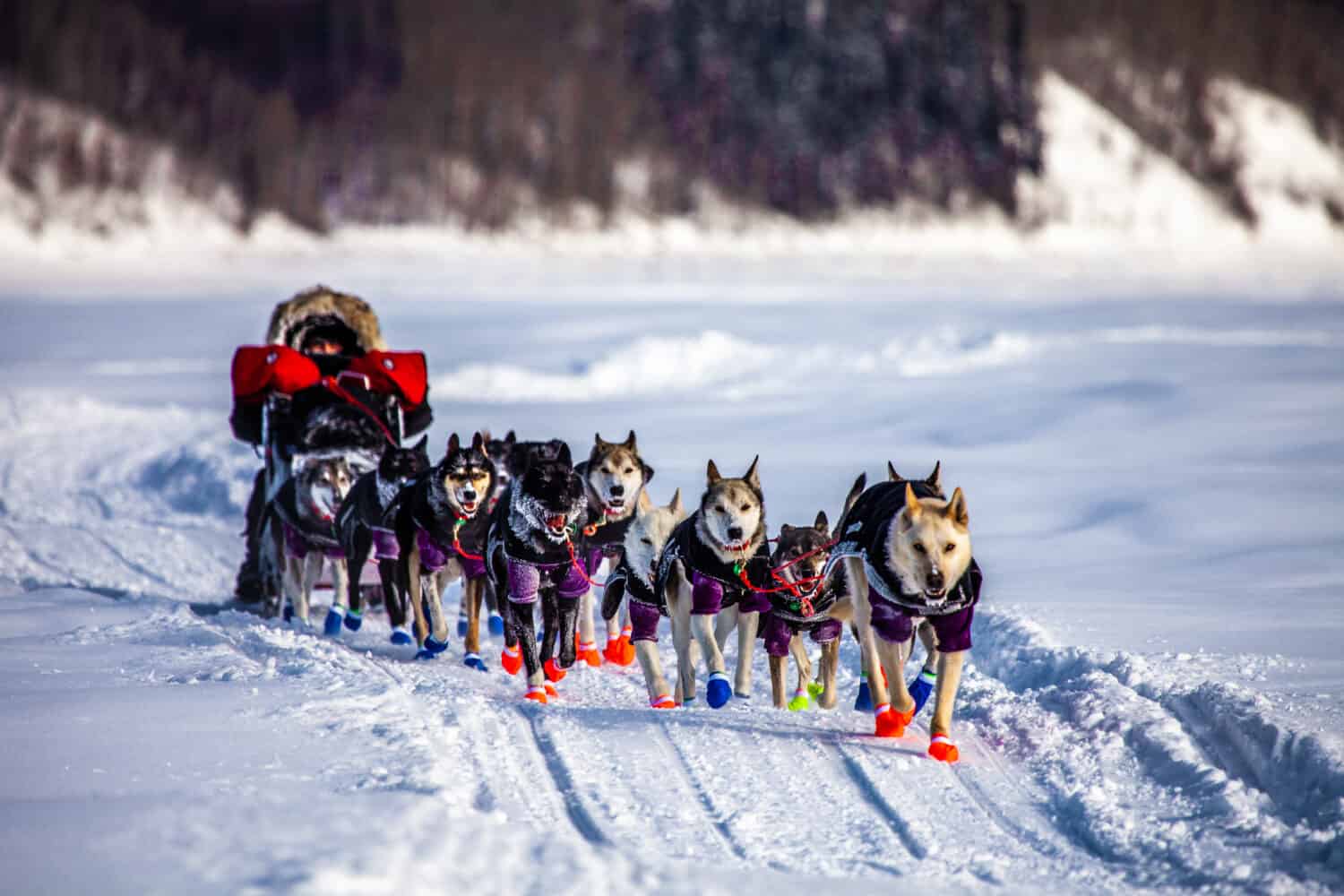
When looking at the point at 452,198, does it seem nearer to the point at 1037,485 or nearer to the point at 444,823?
the point at 1037,485

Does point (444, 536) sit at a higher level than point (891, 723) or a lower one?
higher

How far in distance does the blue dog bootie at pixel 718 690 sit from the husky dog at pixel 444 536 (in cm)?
147

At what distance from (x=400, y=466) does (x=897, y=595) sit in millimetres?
3249

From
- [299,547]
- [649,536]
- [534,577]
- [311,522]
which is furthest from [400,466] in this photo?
[649,536]

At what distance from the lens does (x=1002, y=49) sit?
9869cm

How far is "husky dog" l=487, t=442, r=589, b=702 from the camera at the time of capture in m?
6.30

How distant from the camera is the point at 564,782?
5.07 metres

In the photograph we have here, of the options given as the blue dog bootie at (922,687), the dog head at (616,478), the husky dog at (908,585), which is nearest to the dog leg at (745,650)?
the husky dog at (908,585)

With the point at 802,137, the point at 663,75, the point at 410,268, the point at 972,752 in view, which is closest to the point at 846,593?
the point at 972,752

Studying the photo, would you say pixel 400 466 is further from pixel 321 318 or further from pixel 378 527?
pixel 321 318

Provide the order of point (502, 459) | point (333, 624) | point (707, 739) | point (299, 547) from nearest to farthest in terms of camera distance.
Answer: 1. point (707, 739)
2. point (502, 459)
3. point (333, 624)
4. point (299, 547)

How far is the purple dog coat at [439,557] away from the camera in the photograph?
734 centimetres

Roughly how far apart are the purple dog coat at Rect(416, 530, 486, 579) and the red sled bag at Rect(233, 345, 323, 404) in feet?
6.67

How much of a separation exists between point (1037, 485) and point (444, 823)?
8974mm
